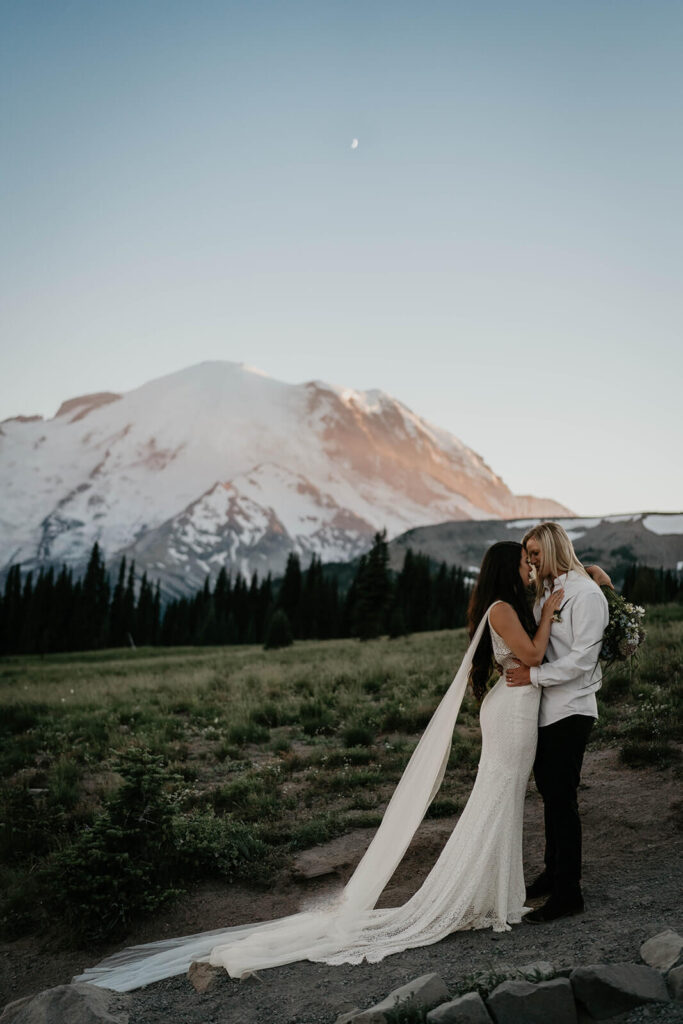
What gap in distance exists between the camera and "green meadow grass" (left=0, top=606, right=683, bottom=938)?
766cm

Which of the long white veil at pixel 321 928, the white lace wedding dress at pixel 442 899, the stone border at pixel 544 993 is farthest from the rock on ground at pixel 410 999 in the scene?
the long white veil at pixel 321 928

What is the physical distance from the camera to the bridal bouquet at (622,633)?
5758mm

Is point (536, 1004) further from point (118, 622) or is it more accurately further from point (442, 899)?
point (118, 622)

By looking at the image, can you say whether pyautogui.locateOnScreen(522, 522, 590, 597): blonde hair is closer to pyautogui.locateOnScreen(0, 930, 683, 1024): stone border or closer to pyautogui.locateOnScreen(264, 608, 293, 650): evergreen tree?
pyautogui.locateOnScreen(0, 930, 683, 1024): stone border

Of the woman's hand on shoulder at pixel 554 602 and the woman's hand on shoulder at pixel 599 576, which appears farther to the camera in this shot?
the woman's hand on shoulder at pixel 599 576

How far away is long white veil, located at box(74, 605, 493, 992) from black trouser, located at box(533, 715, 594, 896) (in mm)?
805

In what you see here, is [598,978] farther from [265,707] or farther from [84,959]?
[265,707]

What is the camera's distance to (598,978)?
3932mm

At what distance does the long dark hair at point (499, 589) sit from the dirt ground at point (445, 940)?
209 centimetres

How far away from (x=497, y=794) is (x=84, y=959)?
13.2 feet

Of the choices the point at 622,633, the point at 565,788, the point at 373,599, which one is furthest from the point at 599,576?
the point at 373,599

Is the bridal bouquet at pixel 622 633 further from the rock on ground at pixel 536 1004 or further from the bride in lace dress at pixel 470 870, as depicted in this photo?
the rock on ground at pixel 536 1004

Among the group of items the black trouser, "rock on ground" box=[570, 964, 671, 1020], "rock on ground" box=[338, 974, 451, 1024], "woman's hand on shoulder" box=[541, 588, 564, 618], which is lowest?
"rock on ground" box=[338, 974, 451, 1024]

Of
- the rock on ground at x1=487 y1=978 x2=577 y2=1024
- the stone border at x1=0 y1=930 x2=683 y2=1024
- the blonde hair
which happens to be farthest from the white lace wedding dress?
the rock on ground at x1=487 y1=978 x2=577 y2=1024
